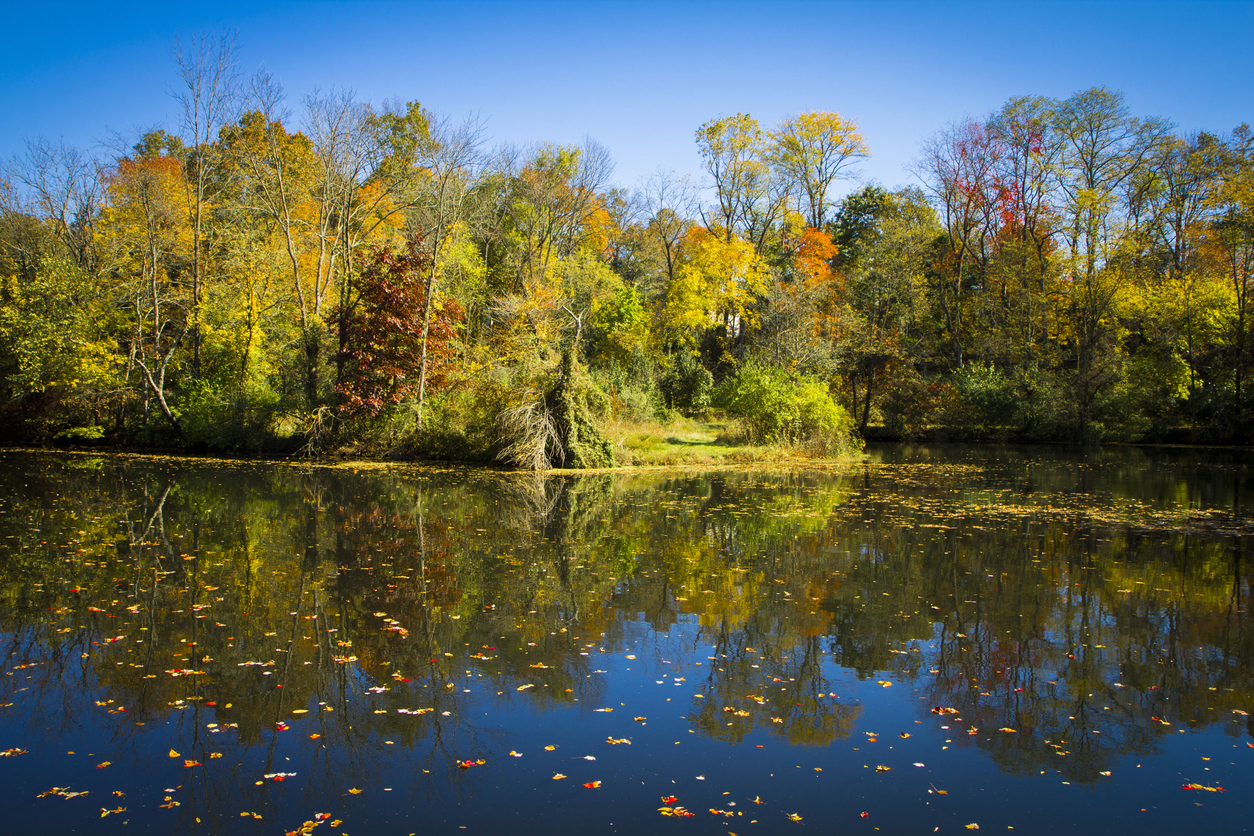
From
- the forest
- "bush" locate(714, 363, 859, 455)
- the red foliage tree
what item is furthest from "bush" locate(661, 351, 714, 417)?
the red foliage tree

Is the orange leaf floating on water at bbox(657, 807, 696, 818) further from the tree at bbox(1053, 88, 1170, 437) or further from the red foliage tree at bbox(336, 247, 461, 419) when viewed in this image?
the tree at bbox(1053, 88, 1170, 437)

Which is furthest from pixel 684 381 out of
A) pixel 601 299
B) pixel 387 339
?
pixel 387 339

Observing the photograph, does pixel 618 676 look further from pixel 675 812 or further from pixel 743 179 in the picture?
pixel 743 179

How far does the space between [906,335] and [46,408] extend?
3743 cm

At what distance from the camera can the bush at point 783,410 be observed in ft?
80.9

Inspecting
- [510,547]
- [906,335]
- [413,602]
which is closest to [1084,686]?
[413,602]

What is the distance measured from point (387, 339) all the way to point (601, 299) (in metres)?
15.2

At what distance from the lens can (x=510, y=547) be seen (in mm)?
10961

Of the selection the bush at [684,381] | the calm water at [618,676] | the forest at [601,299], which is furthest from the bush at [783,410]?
the calm water at [618,676]

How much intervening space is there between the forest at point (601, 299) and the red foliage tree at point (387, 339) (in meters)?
0.09

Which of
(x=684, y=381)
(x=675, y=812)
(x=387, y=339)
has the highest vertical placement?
(x=387, y=339)

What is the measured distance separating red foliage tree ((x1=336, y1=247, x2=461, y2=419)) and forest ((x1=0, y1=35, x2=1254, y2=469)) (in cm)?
9

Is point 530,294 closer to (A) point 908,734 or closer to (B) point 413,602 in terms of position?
(B) point 413,602

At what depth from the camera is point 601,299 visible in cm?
3684
